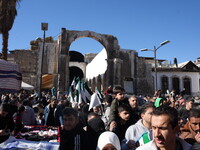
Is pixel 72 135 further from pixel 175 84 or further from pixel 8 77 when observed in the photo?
pixel 175 84

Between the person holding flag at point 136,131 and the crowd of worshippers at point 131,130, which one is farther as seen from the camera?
the person holding flag at point 136,131

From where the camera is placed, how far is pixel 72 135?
3291mm

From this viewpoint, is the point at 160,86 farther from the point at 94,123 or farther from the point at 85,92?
the point at 94,123

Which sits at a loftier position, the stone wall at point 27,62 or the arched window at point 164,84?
the stone wall at point 27,62

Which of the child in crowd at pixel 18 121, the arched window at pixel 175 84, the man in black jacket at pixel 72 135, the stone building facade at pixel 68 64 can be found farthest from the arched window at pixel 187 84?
the man in black jacket at pixel 72 135

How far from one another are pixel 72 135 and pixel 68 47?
76.1 feet

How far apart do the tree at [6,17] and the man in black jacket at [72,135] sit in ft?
46.1

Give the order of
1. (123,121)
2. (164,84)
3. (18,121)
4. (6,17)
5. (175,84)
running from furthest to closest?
(175,84), (164,84), (6,17), (18,121), (123,121)

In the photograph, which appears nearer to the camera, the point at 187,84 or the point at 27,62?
the point at 27,62

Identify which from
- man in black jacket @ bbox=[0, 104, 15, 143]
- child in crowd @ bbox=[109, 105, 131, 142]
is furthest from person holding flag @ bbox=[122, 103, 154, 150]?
man in black jacket @ bbox=[0, 104, 15, 143]

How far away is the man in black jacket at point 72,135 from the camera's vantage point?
3.20 metres

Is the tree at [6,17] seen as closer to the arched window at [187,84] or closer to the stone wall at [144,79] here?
the stone wall at [144,79]

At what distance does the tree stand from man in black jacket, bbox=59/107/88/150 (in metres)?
14.0

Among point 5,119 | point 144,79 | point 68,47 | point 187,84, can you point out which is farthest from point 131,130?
point 187,84
